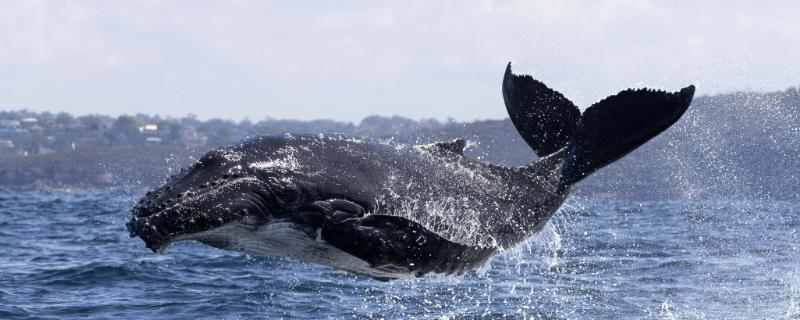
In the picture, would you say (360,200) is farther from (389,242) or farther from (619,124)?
(619,124)

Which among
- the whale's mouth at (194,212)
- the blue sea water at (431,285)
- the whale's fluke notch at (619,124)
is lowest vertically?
the blue sea water at (431,285)

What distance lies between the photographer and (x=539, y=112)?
12430mm

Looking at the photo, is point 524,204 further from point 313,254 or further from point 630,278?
point 630,278

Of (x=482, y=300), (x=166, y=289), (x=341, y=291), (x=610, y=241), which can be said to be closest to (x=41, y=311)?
(x=166, y=289)

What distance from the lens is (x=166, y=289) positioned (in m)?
18.9

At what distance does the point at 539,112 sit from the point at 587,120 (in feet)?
2.51

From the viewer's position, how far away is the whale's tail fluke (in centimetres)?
1138

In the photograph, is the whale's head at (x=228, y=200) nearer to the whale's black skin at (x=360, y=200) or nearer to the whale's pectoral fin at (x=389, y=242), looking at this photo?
the whale's black skin at (x=360, y=200)

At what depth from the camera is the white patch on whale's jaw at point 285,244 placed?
9773mm

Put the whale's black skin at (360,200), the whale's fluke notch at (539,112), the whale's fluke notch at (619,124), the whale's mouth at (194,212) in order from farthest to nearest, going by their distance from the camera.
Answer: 1. the whale's fluke notch at (539,112)
2. the whale's fluke notch at (619,124)
3. the whale's black skin at (360,200)
4. the whale's mouth at (194,212)

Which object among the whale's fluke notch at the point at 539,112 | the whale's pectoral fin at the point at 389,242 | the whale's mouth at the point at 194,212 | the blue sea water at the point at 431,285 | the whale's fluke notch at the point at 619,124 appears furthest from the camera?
the blue sea water at the point at 431,285

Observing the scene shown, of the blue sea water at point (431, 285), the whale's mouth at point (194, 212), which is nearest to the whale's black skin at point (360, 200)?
the whale's mouth at point (194, 212)

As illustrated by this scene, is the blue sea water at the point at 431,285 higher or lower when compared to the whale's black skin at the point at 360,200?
lower

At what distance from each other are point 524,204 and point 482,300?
221 inches
